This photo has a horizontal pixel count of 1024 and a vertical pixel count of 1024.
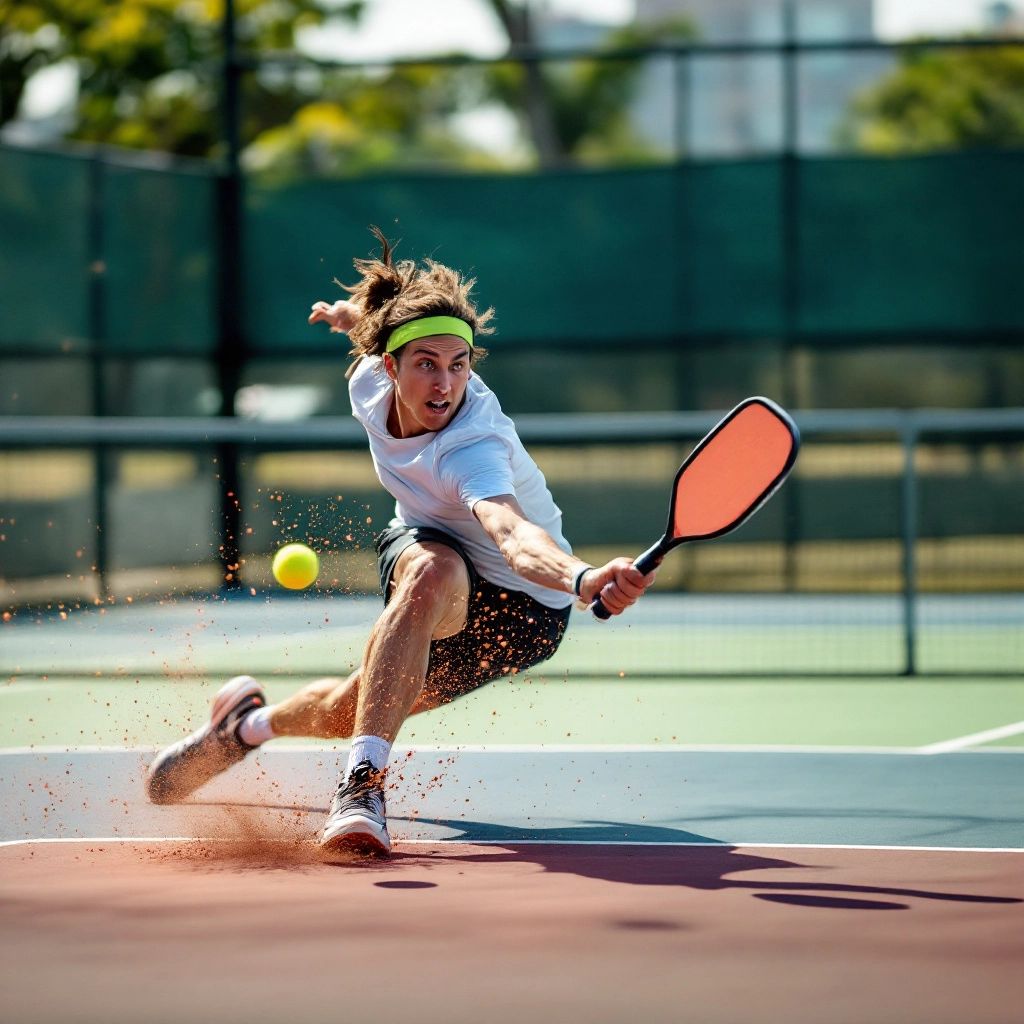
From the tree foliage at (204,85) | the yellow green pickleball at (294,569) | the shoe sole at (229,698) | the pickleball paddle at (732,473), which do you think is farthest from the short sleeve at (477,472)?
the tree foliage at (204,85)

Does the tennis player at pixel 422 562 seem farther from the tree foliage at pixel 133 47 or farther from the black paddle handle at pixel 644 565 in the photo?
the tree foliage at pixel 133 47

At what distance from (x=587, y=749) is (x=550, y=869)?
1.99 meters

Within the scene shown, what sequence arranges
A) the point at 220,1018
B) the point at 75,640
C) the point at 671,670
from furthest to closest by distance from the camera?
the point at 75,640 < the point at 671,670 < the point at 220,1018

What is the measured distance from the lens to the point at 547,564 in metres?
4.12

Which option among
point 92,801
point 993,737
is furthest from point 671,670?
point 92,801

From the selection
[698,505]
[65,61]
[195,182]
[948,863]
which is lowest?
[948,863]

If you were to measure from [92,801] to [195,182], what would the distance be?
741 cm

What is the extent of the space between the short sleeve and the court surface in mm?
829

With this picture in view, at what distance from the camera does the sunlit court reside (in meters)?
3.72

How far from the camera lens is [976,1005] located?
321 centimetres

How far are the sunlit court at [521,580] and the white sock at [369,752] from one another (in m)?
0.02

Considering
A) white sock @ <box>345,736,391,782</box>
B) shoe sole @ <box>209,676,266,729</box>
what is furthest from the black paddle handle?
shoe sole @ <box>209,676,266,729</box>

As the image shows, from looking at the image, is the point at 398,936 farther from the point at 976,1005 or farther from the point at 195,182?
the point at 195,182

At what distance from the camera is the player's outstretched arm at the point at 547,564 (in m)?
3.80
